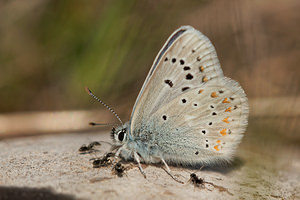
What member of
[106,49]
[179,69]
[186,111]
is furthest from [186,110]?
[106,49]

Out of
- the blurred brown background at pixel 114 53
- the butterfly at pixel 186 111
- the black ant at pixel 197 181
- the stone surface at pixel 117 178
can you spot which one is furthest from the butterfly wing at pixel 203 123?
the blurred brown background at pixel 114 53

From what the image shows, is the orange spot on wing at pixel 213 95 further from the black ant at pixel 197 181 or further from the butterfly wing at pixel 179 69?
the black ant at pixel 197 181

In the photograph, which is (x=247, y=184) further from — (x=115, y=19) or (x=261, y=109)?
(x=115, y=19)

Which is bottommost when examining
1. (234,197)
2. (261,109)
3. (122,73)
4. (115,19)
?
(234,197)

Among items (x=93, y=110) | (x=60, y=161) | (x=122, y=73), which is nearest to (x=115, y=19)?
(x=122, y=73)

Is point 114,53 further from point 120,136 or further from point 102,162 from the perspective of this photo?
point 102,162

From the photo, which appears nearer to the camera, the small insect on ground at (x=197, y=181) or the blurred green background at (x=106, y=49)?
the small insect on ground at (x=197, y=181)

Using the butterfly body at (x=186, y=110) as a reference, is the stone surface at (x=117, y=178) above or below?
below
